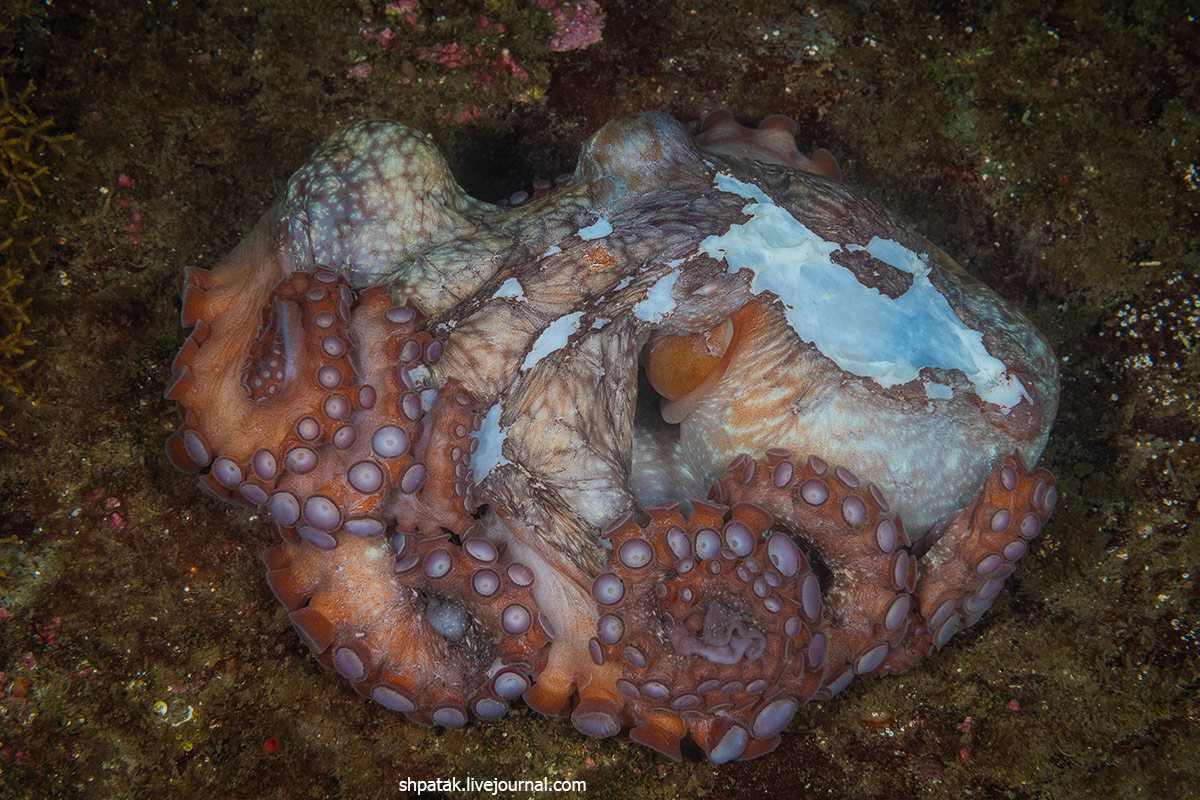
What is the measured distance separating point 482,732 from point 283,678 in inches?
38.4

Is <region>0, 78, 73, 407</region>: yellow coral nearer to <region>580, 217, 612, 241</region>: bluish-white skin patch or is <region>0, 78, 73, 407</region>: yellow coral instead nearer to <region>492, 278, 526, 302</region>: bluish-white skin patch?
<region>492, 278, 526, 302</region>: bluish-white skin patch

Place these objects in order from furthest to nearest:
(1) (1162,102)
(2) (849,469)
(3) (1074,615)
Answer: (1) (1162,102), (3) (1074,615), (2) (849,469)

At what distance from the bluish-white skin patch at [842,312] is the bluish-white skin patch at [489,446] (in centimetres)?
119

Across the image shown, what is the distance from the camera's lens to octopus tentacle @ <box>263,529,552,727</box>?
280cm

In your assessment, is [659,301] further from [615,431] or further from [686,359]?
[615,431]

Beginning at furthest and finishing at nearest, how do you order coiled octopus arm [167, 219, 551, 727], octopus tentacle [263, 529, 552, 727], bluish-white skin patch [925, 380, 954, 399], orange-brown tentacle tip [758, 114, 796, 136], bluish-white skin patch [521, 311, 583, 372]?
orange-brown tentacle tip [758, 114, 796, 136], bluish-white skin patch [925, 380, 954, 399], bluish-white skin patch [521, 311, 583, 372], octopus tentacle [263, 529, 552, 727], coiled octopus arm [167, 219, 551, 727]

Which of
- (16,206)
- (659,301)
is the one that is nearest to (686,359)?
(659,301)

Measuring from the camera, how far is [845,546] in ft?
9.70

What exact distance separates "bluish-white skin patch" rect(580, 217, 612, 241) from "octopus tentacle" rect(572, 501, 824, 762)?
1.25 m

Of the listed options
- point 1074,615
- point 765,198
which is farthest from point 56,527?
point 1074,615

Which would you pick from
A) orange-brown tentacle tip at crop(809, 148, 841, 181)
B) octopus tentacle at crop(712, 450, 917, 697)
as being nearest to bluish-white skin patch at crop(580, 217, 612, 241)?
octopus tentacle at crop(712, 450, 917, 697)

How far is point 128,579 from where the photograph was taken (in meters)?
3.35

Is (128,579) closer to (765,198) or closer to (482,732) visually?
(482,732)

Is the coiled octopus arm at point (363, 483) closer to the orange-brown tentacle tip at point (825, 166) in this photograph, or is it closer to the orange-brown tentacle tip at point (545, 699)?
the orange-brown tentacle tip at point (545, 699)
